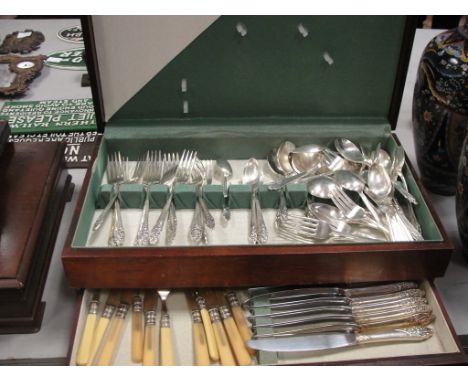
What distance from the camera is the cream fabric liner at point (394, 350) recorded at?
24.8 inches

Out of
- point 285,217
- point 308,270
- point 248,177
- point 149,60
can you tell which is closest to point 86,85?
point 149,60

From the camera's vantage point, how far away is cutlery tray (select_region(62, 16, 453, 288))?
0.65 metres

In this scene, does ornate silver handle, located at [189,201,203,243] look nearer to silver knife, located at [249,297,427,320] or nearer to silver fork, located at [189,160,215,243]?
silver fork, located at [189,160,215,243]

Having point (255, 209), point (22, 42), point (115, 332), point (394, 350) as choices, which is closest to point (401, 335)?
point (394, 350)

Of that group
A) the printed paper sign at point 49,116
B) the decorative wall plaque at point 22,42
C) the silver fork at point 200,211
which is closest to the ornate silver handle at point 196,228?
the silver fork at point 200,211

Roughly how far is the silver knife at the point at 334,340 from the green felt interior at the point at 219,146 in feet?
0.74

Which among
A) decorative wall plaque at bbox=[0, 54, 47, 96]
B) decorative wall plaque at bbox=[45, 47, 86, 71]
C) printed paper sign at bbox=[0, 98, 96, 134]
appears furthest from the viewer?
decorative wall plaque at bbox=[45, 47, 86, 71]

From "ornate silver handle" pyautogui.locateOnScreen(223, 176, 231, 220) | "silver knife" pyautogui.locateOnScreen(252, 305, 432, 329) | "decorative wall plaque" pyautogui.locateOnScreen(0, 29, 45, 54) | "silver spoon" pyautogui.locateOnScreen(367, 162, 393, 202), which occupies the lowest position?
"silver knife" pyautogui.locateOnScreen(252, 305, 432, 329)

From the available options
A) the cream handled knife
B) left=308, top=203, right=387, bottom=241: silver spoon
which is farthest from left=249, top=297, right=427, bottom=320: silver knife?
the cream handled knife

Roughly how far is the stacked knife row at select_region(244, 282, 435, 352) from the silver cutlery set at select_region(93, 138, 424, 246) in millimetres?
92

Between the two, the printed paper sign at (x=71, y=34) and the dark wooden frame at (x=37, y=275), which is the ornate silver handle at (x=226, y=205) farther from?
the printed paper sign at (x=71, y=34)

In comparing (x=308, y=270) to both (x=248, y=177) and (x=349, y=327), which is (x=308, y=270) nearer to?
(x=349, y=327)

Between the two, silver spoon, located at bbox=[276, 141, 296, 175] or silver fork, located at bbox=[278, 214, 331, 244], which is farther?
silver spoon, located at bbox=[276, 141, 296, 175]

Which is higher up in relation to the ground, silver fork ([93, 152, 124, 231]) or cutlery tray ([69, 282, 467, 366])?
silver fork ([93, 152, 124, 231])
